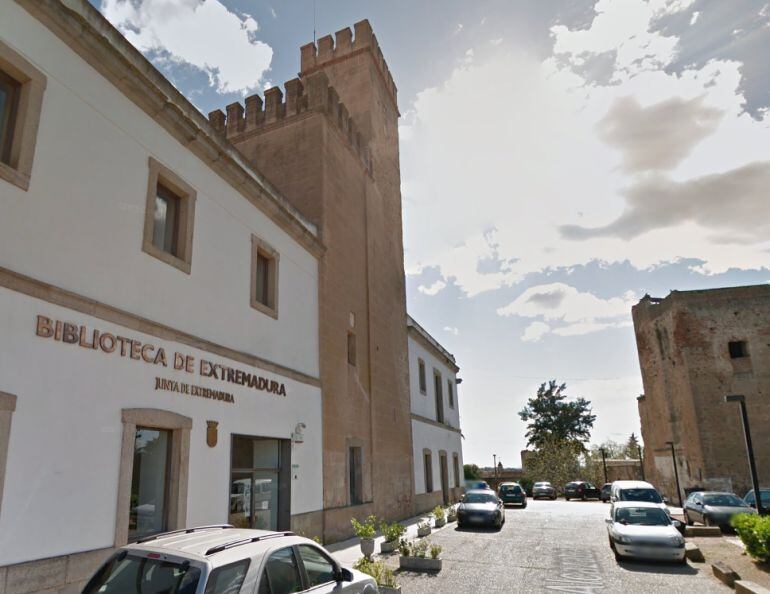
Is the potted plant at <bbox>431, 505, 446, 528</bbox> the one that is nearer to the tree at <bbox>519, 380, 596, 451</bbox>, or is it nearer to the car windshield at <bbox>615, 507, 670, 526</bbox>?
the car windshield at <bbox>615, 507, 670, 526</bbox>

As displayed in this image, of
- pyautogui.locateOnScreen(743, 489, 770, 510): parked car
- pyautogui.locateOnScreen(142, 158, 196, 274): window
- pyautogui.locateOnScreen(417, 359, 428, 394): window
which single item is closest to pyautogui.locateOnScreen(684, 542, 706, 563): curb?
pyautogui.locateOnScreen(743, 489, 770, 510): parked car

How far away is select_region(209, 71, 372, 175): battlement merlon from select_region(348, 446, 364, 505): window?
10.7 meters

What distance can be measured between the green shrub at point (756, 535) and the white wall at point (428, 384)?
14061 millimetres

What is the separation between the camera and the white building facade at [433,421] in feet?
80.5

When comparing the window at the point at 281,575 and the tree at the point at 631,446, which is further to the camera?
the tree at the point at 631,446

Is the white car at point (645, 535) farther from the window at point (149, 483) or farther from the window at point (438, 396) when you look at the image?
the window at point (438, 396)

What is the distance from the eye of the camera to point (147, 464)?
8.50 metres

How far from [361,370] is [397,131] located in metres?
13.1

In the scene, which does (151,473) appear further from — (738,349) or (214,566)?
(738,349)

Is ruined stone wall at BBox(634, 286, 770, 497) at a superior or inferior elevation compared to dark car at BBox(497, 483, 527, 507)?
superior

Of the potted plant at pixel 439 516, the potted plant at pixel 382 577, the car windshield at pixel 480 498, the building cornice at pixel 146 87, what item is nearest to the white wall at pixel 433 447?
the car windshield at pixel 480 498

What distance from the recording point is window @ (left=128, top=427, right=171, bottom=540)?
26.9ft

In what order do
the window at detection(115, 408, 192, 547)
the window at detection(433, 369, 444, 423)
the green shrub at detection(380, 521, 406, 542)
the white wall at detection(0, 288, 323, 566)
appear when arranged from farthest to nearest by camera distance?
the window at detection(433, 369, 444, 423)
the green shrub at detection(380, 521, 406, 542)
the window at detection(115, 408, 192, 547)
the white wall at detection(0, 288, 323, 566)

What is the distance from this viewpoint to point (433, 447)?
26.9m
